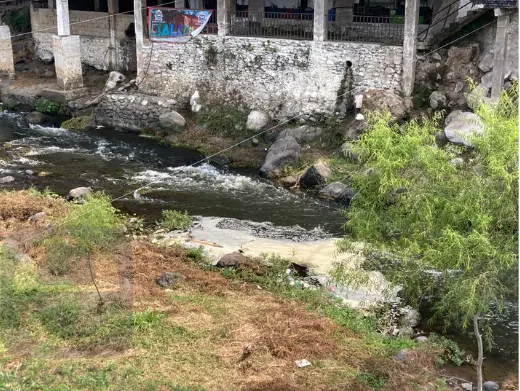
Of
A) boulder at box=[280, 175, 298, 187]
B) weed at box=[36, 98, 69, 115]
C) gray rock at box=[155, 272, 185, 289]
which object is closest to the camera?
gray rock at box=[155, 272, 185, 289]

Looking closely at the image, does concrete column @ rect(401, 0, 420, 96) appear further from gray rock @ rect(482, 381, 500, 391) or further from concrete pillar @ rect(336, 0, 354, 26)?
gray rock @ rect(482, 381, 500, 391)

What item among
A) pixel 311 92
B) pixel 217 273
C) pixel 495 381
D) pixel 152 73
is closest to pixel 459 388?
pixel 495 381

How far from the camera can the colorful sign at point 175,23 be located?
27.5 meters

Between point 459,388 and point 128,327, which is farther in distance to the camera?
point 128,327

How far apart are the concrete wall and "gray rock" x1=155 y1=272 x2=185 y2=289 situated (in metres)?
18.2

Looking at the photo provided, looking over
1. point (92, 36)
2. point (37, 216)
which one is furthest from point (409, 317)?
point (92, 36)

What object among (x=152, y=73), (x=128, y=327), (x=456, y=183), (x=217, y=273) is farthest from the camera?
(x=152, y=73)

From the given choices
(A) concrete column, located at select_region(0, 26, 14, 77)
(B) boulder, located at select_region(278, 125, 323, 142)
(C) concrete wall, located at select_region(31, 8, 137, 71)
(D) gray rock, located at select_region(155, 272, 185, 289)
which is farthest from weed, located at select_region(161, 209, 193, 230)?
(A) concrete column, located at select_region(0, 26, 14, 77)

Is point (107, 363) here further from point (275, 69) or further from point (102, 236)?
point (275, 69)

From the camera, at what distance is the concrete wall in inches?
1260

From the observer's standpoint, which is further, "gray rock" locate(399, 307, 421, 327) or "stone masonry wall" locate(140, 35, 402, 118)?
"stone masonry wall" locate(140, 35, 402, 118)

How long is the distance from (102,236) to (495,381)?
26.4ft

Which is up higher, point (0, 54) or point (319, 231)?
point (0, 54)

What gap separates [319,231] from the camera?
19.0 metres
